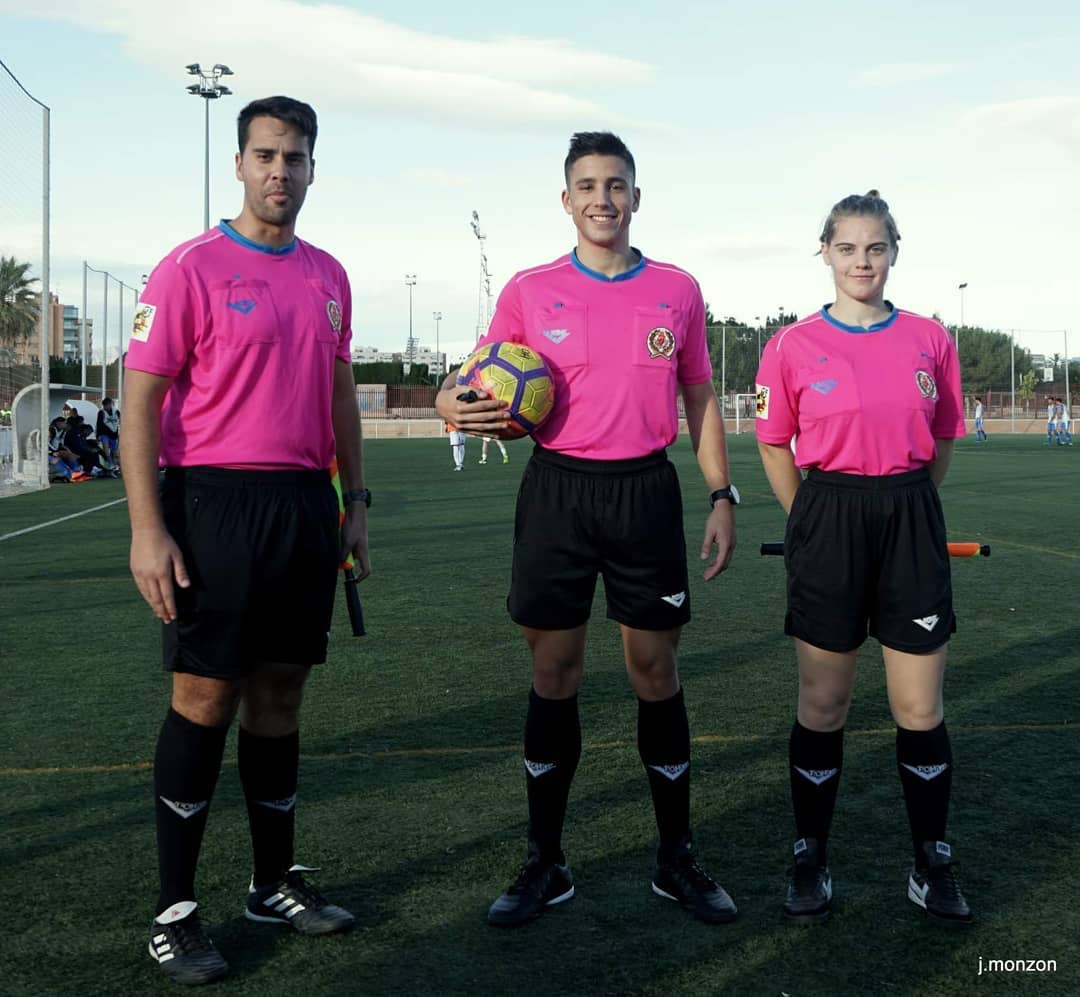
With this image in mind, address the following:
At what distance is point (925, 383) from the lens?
137 inches

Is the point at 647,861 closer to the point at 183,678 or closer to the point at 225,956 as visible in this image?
the point at 225,956

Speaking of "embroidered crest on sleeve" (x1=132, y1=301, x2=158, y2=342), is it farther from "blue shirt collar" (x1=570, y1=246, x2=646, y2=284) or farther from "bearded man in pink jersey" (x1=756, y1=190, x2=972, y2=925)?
"bearded man in pink jersey" (x1=756, y1=190, x2=972, y2=925)

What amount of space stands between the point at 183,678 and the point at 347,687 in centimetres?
292

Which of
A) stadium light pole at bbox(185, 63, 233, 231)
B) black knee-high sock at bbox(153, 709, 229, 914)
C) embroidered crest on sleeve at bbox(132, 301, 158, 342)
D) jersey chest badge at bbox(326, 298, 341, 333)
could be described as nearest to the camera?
embroidered crest on sleeve at bbox(132, 301, 158, 342)

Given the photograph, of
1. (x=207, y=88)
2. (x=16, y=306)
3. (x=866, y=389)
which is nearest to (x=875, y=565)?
(x=866, y=389)

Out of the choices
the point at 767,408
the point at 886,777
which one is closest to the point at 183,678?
the point at 767,408

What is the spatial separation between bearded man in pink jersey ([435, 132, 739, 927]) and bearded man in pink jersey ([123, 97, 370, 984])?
1.72ft

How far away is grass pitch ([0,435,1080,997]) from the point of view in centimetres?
305

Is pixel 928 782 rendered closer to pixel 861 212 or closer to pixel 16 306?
pixel 861 212

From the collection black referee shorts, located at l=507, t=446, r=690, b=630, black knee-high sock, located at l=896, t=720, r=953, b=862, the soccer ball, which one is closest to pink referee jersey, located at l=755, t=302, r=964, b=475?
black referee shorts, located at l=507, t=446, r=690, b=630

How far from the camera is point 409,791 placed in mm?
4418

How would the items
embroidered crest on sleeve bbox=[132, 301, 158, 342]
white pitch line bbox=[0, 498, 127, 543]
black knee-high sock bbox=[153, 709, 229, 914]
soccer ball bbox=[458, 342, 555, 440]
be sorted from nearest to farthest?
1. embroidered crest on sleeve bbox=[132, 301, 158, 342]
2. black knee-high sock bbox=[153, 709, 229, 914]
3. soccer ball bbox=[458, 342, 555, 440]
4. white pitch line bbox=[0, 498, 127, 543]

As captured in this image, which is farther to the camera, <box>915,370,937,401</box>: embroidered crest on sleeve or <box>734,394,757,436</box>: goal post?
<box>734,394,757,436</box>: goal post

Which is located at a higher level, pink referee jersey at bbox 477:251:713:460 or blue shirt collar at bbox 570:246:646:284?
blue shirt collar at bbox 570:246:646:284
